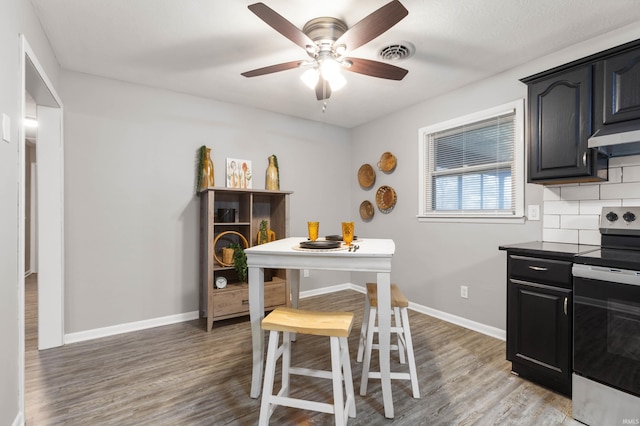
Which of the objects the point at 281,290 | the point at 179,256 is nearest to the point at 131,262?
the point at 179,256

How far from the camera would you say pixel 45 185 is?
8.38 feet

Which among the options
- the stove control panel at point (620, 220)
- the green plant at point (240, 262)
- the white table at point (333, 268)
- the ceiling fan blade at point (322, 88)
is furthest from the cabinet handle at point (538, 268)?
the green plant at point (240, 262)

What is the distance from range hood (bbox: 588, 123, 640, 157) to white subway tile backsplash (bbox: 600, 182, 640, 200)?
21 cm

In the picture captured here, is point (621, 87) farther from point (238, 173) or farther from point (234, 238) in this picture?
point (234, 238)

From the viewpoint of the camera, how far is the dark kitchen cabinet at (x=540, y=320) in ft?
6.10

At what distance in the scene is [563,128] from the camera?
212cm

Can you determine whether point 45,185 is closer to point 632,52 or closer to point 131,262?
point 131,262

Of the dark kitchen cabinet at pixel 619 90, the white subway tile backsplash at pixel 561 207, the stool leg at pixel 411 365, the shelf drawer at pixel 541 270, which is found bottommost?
the stool leg at pixel 411 365

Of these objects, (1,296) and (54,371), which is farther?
(54,371)

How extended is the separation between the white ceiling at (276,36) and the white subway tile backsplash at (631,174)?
977 millimetres

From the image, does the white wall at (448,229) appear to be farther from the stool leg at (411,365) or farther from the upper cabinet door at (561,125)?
the stool leg at (411,365)

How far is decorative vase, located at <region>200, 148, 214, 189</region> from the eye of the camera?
10.6 ft

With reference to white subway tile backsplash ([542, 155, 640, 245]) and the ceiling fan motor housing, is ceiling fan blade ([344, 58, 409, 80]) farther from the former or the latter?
white subway tile backsplash ([542, 155, 640, 245])

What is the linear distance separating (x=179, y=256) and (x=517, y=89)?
3607 mm
